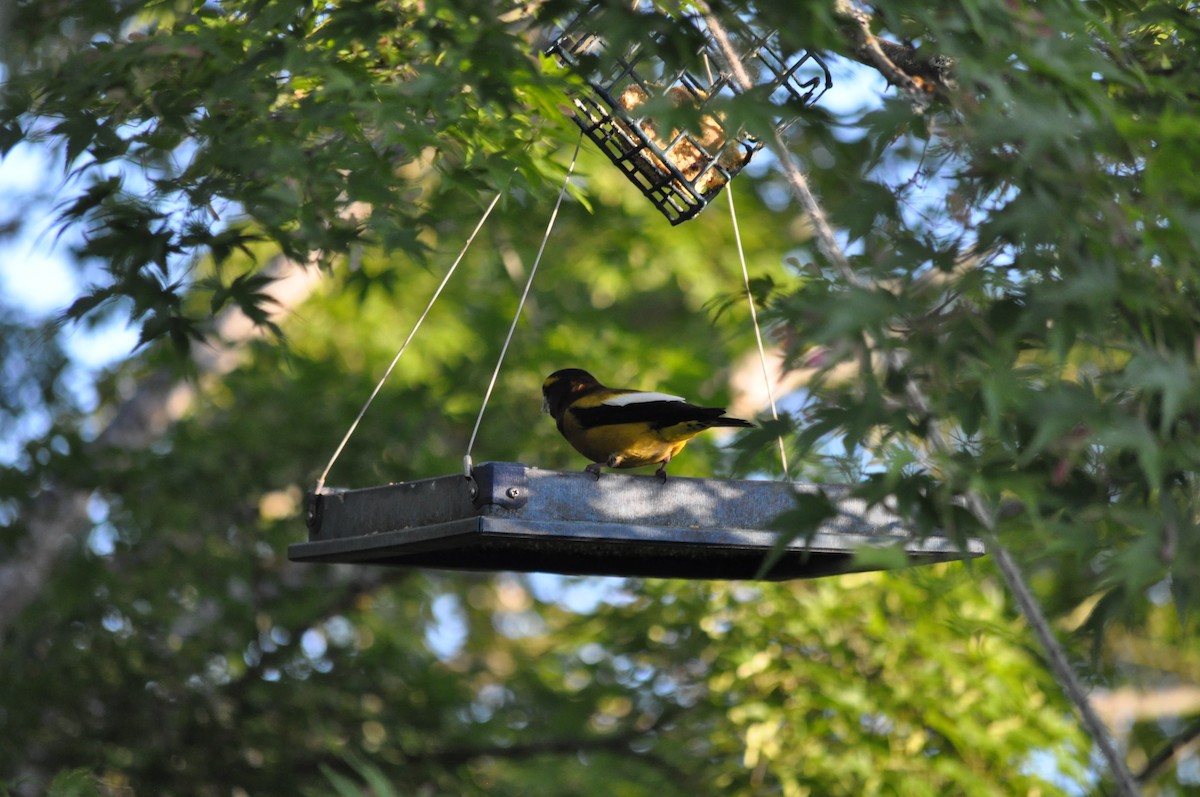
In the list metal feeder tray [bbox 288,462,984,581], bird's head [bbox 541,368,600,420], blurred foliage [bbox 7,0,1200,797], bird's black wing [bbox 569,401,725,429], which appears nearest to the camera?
blurred foliage [bbox 7,0,1200,797]

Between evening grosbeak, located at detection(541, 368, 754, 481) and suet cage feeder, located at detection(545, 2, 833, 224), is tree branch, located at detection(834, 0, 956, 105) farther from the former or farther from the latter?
evening grosbeak, located at detection(541, 368, 754, 481)

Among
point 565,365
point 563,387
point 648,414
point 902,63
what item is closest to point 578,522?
point 648,414

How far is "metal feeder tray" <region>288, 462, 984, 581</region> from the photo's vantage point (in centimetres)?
306

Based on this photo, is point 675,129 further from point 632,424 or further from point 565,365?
point 565,365

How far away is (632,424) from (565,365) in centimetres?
379

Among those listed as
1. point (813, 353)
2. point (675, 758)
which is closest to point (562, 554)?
point (813, 353)

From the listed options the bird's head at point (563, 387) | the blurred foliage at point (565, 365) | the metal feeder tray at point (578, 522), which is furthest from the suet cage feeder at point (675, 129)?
the metal feeder tray at point (578, 522)

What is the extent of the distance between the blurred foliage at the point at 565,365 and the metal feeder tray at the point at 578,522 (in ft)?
0.90

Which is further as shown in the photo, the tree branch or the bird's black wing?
the bird's black wing

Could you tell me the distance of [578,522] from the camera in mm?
3105

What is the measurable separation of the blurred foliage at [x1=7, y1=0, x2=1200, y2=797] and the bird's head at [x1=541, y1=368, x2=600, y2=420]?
590 millimetres

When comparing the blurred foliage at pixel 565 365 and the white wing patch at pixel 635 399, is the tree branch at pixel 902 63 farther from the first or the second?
the white wing patch at pixel 635 399

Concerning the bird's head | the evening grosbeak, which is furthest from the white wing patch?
the bird's head

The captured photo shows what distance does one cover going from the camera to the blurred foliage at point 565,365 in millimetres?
2359
